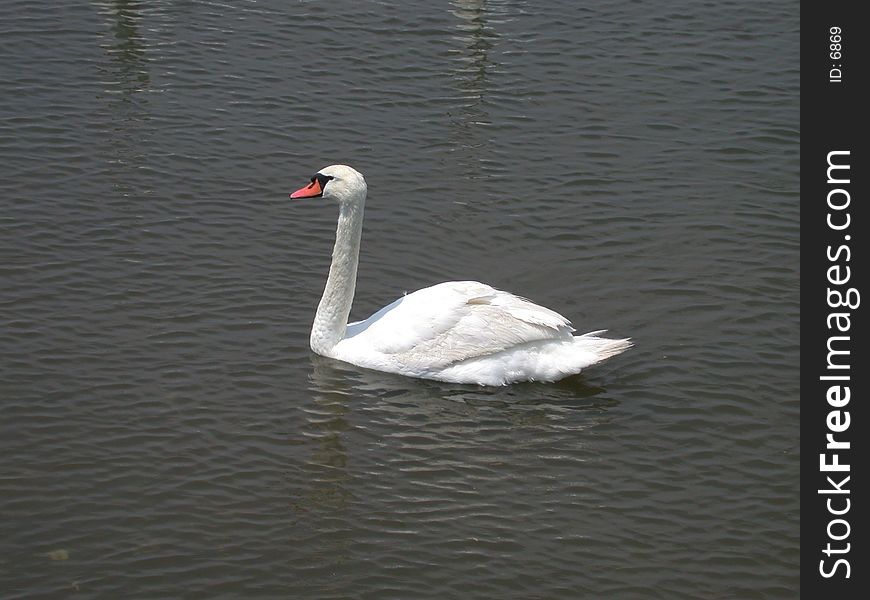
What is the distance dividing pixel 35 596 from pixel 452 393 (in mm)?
3955

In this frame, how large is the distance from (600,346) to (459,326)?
117 cm

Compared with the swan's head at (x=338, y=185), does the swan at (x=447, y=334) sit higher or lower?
lower

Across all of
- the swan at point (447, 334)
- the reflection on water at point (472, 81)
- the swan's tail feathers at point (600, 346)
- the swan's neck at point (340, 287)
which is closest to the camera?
the swan's tail feathers at point (600, 346)

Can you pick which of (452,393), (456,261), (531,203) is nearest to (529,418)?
(452,393)

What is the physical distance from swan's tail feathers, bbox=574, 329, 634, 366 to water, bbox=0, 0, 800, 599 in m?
0.37

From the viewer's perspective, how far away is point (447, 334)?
10.9m

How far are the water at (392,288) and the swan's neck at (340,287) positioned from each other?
0.29 meters

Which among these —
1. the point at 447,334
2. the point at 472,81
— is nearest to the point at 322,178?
the point at 447,334

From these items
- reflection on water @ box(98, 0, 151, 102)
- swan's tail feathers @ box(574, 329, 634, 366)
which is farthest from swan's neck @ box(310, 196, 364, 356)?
reflection on water @ box(98, 0, 151, 102)

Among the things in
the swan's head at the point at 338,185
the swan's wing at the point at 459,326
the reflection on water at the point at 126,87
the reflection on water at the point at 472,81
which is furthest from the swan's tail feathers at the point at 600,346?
the reflection on water at the point at 126,87

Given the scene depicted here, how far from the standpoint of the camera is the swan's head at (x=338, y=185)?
36.5 feet

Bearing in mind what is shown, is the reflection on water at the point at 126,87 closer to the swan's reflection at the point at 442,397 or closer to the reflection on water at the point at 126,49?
the reflection on water at the point at 126,49

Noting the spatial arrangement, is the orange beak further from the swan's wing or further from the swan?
the swan's wing

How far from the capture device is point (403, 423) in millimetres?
10164
